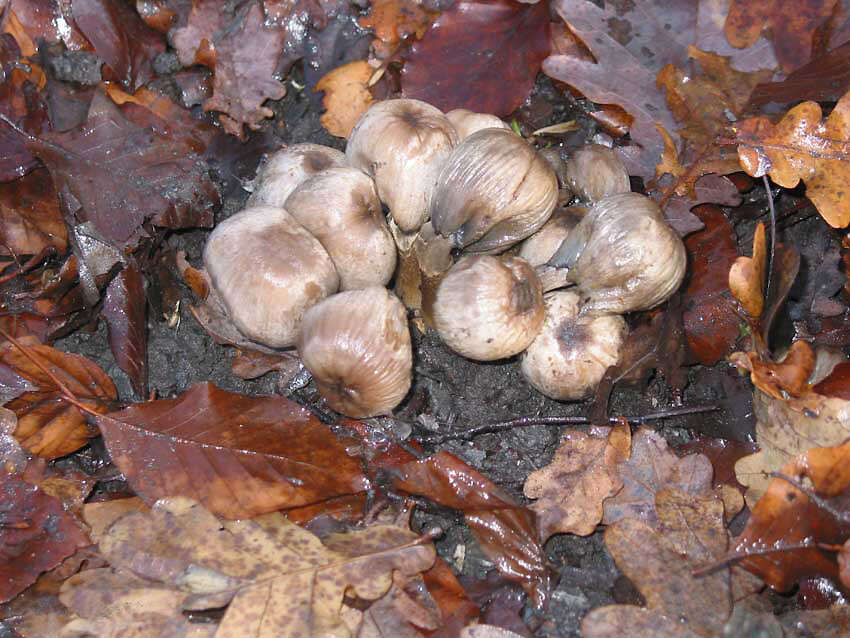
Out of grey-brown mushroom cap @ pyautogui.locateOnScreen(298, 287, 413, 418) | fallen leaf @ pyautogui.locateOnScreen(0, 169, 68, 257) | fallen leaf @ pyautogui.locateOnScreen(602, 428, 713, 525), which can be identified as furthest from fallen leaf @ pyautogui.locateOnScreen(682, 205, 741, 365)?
fallen leaf @ pyautogui.locateOnScreen(0, 169, 68, 257)

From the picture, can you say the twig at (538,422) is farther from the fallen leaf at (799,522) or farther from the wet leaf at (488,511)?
the fallen leaf at (799,522)

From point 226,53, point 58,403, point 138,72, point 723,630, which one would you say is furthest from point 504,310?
point 138,72

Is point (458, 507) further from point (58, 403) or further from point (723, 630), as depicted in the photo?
point (58, 403)

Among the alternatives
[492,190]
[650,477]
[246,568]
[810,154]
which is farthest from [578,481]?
[810,154]

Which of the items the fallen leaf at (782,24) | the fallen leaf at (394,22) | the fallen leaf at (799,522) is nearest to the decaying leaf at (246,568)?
the fallen leaf at (799,522)

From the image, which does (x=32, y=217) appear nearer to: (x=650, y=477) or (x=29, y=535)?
(x=29, y=535)

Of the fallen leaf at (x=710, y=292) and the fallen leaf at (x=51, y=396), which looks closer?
the fallen leaf at (x=51, y=396)
